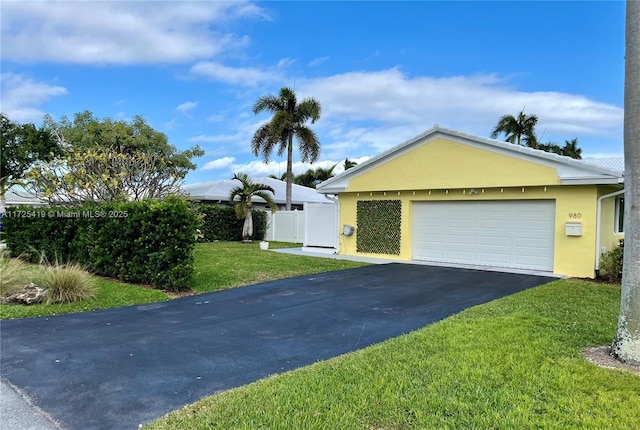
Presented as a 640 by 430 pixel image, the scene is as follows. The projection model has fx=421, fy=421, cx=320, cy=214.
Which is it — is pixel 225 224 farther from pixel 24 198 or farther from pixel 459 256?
pixel 459 256

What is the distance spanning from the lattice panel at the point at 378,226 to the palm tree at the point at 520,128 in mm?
17418

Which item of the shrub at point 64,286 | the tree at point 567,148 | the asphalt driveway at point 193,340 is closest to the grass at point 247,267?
the asphalt driveway at point 193,340

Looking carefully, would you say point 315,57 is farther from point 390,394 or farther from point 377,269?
point 390,394

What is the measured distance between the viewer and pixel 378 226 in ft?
52.8

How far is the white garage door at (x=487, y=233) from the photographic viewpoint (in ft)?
41.0

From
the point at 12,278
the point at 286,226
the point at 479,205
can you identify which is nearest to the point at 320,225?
the point at 286,226

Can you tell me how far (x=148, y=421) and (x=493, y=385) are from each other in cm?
307

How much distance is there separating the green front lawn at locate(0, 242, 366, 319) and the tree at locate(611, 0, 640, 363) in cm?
776

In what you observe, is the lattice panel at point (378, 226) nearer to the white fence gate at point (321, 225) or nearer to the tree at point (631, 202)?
the white fence gate at point (321, 225)

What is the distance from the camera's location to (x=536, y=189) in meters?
12.4

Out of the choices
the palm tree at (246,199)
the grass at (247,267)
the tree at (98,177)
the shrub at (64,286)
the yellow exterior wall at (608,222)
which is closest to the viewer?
the shrub at (64,286)

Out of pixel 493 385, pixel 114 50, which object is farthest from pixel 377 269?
pixel 114 50

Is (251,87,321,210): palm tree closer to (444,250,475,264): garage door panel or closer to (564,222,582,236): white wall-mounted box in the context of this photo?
(444,250,475,264): garage door panel

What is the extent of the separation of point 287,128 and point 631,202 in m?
21.2
